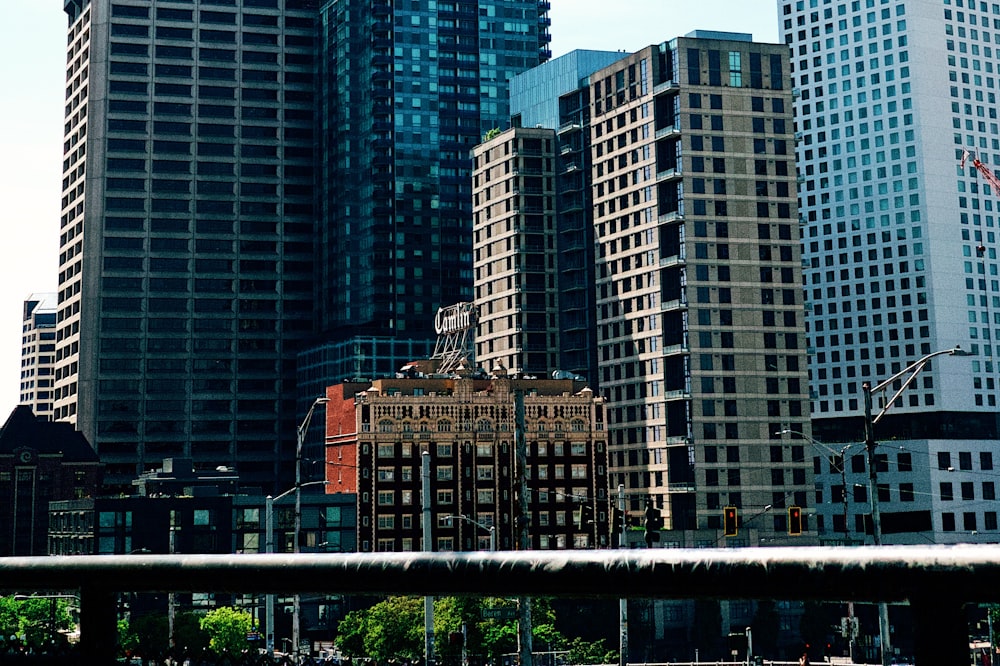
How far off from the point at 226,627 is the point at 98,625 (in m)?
112

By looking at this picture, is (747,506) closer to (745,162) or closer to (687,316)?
(687,316)

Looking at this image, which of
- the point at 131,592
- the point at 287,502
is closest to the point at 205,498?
the point at 287,502

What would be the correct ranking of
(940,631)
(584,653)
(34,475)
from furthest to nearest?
(34,475)
(584,653)
(940,631)

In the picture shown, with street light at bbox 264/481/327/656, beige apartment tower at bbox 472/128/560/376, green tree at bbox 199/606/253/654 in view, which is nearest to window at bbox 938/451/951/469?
beige apartment tower at bbox 472/128/560/376

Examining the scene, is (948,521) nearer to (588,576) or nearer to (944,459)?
(944,459)

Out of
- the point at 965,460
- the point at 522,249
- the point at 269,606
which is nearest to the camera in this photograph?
the point at 269,606

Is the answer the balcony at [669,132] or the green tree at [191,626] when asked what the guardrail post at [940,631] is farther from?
the balcony at [669,132]

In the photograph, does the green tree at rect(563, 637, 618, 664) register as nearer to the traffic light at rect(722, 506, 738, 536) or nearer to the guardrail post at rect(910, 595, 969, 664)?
the traffic light at rect(722, 506, 738, 536)

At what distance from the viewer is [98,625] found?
19.6 ft

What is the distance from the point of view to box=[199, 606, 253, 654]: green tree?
110625 mm

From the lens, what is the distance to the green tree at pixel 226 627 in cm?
11062

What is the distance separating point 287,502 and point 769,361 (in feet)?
214

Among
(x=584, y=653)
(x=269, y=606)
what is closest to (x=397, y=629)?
(x=584, y=653)

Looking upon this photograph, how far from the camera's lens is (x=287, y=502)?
165 m
